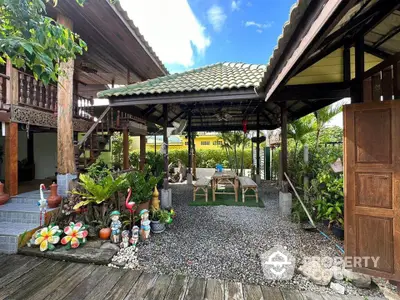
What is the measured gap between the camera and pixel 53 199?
13.0ft

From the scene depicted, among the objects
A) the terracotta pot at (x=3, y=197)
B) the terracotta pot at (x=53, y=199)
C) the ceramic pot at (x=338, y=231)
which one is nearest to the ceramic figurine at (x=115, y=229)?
the terracotta pot at (x=53, y=199)

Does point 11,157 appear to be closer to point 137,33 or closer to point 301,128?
point 137,33

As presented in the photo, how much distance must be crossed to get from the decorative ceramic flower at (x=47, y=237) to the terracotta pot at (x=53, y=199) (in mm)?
687

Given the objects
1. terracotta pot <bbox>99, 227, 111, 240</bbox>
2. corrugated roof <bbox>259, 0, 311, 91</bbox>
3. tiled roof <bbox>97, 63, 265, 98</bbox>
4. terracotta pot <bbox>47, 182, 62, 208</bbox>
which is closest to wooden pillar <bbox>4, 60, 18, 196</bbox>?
terracotta pot <bbox>47, 182, 62, 208</bbox>

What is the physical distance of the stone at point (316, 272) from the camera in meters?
2.43

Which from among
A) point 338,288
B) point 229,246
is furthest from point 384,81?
point 229,246

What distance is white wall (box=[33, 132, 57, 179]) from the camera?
7.88 meters

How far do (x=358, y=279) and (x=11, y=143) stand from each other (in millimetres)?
6694

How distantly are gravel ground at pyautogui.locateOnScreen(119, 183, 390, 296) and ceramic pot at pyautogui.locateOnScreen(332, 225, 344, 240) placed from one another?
252 millimetres

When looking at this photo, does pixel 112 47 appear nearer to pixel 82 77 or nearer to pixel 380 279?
pixel 82 77

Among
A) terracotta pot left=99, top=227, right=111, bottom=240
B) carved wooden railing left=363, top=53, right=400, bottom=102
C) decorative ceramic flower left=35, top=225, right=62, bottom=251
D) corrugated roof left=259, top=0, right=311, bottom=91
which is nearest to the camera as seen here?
corrugated roof left=259, top=0, right=311, bottom=91

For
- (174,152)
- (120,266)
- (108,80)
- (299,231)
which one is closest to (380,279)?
(299,231)

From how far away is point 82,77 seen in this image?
8570 mm

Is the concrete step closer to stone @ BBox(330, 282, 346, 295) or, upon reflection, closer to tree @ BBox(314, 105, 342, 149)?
stone @ BBox(330, 282, 346, 295)
